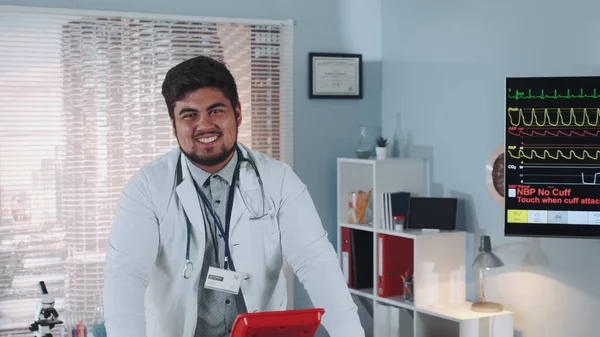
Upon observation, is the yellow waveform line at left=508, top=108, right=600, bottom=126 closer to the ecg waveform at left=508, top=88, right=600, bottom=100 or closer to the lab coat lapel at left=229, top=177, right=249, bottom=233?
the ecg waveform at left=508, top=88, right=600, bottom=100

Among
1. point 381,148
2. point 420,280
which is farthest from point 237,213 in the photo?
point 381,148

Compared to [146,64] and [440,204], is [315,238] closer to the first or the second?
[440,204]

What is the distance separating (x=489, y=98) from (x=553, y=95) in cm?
73

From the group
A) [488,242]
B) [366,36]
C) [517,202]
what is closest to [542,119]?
[517,202]

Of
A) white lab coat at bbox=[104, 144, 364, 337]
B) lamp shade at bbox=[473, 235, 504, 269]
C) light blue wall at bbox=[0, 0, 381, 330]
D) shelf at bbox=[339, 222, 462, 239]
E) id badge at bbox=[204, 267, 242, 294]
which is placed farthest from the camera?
light blue wall at bbox=[0, 0, 381, 330]

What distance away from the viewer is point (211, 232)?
248cm

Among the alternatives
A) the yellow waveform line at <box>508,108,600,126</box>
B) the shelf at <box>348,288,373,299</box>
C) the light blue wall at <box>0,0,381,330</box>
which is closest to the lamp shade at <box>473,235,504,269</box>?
the yellow waveform line at <box>508,108,600,126</box>

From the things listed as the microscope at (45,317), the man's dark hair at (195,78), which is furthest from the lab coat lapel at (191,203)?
the microscope at (45,317)

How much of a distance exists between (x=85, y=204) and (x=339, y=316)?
2.76 m

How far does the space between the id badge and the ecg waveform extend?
1989 millimetres

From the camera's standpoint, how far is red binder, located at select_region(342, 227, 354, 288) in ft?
16.7

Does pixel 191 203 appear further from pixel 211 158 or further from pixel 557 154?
pixel 557 154

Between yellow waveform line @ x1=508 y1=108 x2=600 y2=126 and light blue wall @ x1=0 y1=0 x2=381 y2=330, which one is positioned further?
light blue wall @ x1=0 y1=0 x2=381 y2=330

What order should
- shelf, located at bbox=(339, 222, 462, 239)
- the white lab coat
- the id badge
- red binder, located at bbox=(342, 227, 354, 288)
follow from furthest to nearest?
red binder, located at bbox=(342, 227, 354, 288)
shelf, located at bbox=(339, 222, 462, 239)
the id badge
the white lab coat
